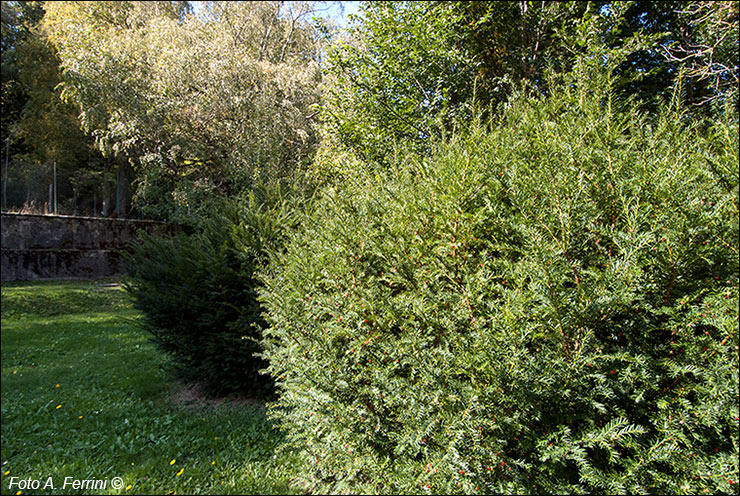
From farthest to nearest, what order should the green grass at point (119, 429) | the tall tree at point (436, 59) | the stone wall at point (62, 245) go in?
the stone wall at point (62, 245)
the tall tree at point (436, 59)
the green grass at point (119, 429)

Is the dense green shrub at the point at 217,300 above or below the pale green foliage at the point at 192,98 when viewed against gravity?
below

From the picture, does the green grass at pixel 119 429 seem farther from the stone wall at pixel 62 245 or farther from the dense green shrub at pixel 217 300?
the stone wall at pixel 62 245

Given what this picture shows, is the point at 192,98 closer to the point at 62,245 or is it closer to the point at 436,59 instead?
the point at 62,245

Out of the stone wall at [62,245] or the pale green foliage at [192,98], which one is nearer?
the stone wall at [62,245]

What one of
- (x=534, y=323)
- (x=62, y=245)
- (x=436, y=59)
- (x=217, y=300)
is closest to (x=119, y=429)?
(x=217, y=300)

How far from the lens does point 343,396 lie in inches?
105

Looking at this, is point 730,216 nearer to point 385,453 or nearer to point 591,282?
point 591,282

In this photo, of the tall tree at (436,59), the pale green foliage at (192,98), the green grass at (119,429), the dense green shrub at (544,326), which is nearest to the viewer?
the dense green shrub at (544,326)

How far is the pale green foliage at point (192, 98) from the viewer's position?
1338cm

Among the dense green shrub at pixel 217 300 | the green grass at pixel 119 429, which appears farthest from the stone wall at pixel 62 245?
the dense green shrub at pixel 217 300

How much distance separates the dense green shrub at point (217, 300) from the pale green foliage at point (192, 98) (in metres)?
7.37

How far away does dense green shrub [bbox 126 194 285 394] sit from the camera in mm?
4836

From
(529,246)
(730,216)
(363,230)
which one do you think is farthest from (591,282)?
(363,230)

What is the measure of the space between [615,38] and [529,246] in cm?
523
